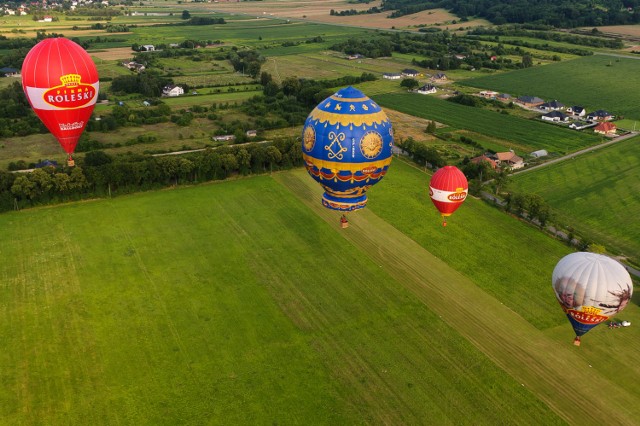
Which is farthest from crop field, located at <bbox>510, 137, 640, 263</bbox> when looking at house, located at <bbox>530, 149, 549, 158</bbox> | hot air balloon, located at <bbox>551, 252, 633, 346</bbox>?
hot air balloon, located at <bbox>551, 252, 633, 346</bbox>

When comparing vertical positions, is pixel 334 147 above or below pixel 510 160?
above

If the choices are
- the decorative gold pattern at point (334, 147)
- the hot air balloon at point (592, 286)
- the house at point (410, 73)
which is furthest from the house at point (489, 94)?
the hot air balloon at point (592, 286)

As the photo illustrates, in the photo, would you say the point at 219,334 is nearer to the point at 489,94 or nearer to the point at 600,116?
the point at 600,116

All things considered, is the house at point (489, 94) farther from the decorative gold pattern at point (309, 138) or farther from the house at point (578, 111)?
the decorative gold pattern at point (309, 138)

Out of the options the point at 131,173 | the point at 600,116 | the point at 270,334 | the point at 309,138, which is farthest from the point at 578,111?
the point at 270,334

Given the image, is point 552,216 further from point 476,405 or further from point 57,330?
point 57,330

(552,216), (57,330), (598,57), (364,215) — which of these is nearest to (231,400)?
(57,330)

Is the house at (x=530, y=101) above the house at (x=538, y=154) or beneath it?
above
